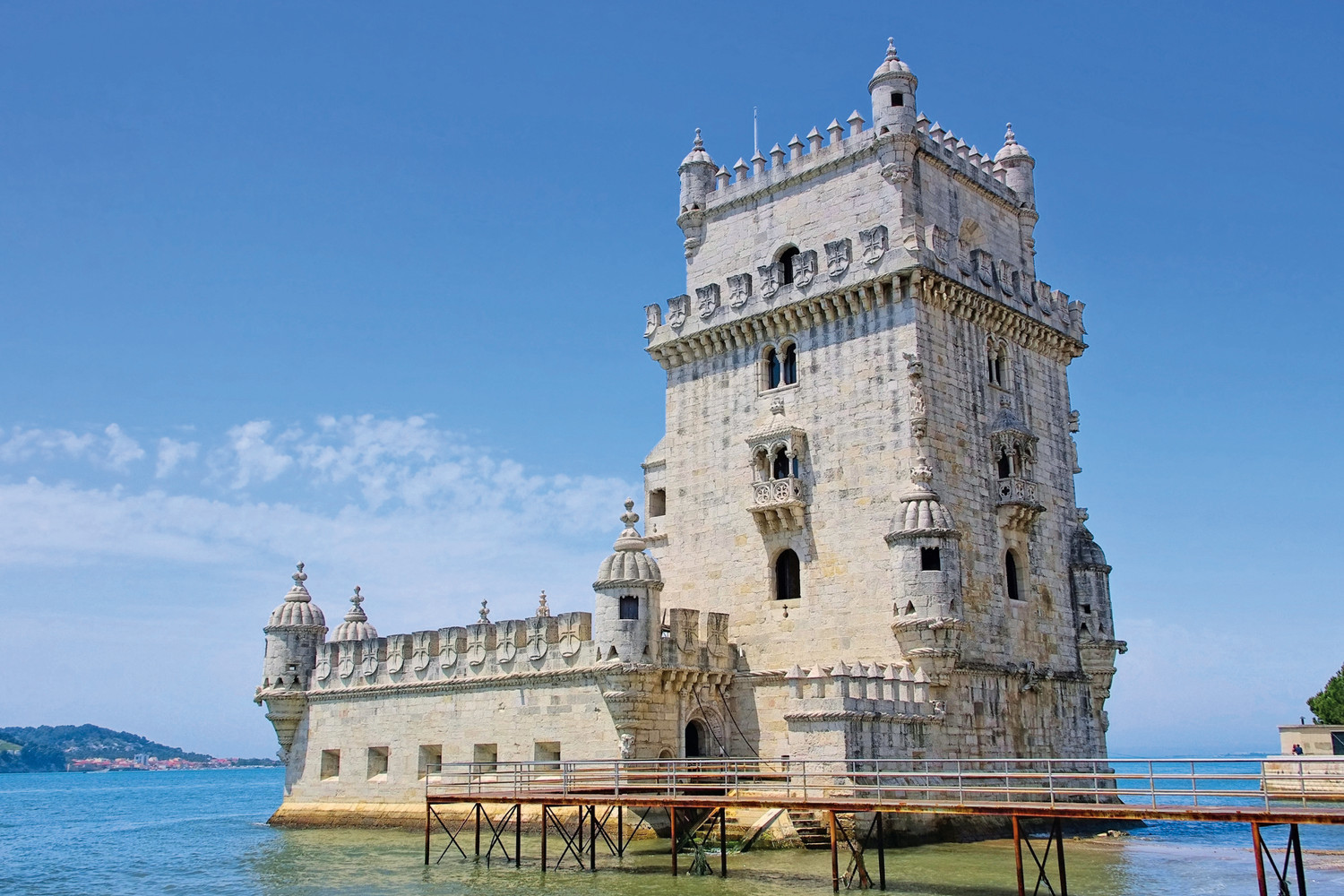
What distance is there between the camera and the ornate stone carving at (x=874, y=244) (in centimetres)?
3250

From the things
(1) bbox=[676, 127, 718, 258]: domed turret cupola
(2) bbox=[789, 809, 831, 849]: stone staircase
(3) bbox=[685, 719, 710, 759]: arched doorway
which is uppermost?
(1) bbox=[676, 127, 718, 258]: domed turret cupola

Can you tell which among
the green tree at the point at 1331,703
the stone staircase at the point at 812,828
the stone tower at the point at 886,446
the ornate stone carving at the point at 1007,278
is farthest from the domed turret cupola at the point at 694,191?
the green tree at the point at 1331,703

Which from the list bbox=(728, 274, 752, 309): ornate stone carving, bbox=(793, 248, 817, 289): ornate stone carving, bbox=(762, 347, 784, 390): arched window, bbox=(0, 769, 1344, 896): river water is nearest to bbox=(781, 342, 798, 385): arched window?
bbox=(762, 347, 784, 390): arched window

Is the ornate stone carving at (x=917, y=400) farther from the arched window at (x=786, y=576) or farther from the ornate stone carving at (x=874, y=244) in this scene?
the arched window at (x=786, y=576)

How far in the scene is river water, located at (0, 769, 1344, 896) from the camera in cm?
2398

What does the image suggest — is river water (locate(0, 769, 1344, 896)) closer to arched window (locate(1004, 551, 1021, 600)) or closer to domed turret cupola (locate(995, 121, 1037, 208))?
arched window (locate(1004, 551, 1021, 600))

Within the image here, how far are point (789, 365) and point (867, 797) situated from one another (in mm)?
13243

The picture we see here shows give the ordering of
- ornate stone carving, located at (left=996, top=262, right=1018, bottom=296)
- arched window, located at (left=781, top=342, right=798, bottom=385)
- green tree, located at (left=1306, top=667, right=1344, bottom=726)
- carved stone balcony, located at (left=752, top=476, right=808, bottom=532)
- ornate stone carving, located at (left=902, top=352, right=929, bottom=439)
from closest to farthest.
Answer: ornate stone carving, located at (left=902, top=352, right=929, bottom=439), carved stone balcony, located at (left=752, top=476, right=808, bottom=532), arched window, located at (left=781, top=342, right=798, bottom=385), ornate stone carving, located at (left=996, top=262, right=1018, bottom=296), green tree, located at (left=1306, top=667, right=1344, bottom=726)

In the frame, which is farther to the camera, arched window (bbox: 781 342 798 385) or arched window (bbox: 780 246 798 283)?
arched window (bbox: 780 246 798 283)

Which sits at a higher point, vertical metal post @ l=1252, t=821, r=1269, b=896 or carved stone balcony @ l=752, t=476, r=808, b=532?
carved stone balcony @ l=752, t=476, r=808, b=532

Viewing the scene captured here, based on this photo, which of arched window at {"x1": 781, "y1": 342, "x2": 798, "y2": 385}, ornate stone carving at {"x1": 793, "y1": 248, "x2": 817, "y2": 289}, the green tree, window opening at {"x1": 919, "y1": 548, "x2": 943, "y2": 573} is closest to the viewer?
window opening at {"x1": 919, "y1": 548, "x2": 943, "y2": 573}

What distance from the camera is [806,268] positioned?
3419 cm

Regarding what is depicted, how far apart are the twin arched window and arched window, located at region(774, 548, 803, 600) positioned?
485cm

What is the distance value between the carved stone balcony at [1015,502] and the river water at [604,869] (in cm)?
842
